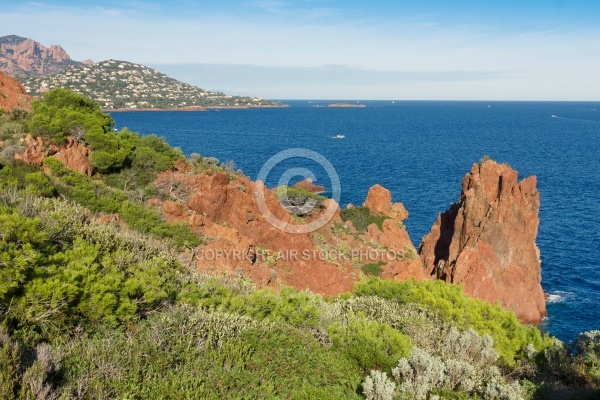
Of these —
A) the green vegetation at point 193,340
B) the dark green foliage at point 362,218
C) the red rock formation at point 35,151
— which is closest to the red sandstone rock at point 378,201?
the dark green foliage at point 362,218

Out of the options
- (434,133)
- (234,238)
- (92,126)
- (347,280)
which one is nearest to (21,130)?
(92,126)

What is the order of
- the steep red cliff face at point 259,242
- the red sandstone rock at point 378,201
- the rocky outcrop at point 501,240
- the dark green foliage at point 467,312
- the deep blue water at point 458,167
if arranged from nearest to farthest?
the dark green foliage at point 467,312 → the steep red cliff face at point 259,242 → the rocky outcrop at point 501,240 → the red sandstone rock at point 378,201 → the deep blue water at point 458,167

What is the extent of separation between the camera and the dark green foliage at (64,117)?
2200 centimetres

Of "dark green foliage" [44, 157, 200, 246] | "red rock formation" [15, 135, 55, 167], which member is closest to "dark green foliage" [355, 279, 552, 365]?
"dark green foliage" [44, 157, 200, 246]

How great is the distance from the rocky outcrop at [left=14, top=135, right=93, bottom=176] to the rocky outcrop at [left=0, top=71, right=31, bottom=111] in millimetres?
6433

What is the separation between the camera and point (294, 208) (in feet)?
90.7

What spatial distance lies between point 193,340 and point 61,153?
57.9 ft

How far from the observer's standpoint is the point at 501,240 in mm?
29250

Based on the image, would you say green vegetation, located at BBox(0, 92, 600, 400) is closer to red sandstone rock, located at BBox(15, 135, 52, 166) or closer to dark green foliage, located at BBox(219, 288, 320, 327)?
dark green foliage, located at BBox(219, 288, 320, 327)

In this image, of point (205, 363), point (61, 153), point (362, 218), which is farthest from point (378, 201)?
point (205, 363)

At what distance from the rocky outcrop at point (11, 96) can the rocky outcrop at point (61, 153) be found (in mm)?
6433

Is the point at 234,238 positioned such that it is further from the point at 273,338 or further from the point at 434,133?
the point at 434,133

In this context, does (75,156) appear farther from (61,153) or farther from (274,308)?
(274,308)

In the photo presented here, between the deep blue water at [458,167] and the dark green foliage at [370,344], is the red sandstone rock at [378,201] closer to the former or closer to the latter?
the deep blue water at [458,167]
